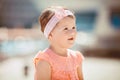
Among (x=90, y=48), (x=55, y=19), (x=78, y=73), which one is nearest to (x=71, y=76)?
(x=78, y=73)

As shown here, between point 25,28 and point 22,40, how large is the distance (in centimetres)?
24

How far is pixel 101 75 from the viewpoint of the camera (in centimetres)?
220

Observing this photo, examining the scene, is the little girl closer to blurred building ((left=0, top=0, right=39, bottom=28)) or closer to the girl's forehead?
the girl's forehead

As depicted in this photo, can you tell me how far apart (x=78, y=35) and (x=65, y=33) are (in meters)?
1.93

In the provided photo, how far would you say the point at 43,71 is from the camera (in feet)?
3.86

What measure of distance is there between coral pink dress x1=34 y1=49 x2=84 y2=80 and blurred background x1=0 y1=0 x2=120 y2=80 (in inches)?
41.9

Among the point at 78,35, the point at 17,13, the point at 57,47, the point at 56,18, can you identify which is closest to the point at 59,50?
the point at 57,47

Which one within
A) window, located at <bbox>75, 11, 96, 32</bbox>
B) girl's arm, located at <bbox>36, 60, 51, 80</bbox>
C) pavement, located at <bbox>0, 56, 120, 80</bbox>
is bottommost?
pavement, located at <bbox>0, 56, 120, 80</bbox>

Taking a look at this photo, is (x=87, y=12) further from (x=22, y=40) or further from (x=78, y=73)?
(x=78, y=73)

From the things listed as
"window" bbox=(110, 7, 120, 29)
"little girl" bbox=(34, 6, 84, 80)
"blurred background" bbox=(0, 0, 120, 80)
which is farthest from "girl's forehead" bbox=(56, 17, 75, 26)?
"window" bbox=(110, 7, 120, 29)

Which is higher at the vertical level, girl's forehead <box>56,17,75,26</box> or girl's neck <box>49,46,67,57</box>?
girl's forehead <box>56,17,75,26</box>

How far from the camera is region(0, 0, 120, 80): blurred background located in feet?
8.67

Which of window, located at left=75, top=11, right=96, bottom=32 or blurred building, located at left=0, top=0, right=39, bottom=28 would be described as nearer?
blurred building, located at left=0, top=0, right=39, bottom=28

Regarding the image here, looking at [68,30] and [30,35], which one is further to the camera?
[30,35]
